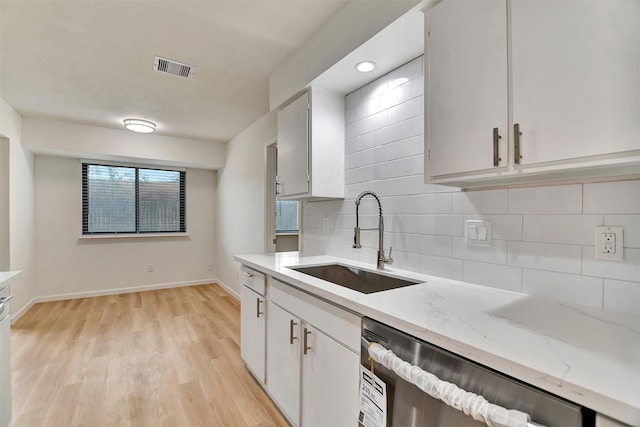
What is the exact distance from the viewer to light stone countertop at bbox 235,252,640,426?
2.00 feet

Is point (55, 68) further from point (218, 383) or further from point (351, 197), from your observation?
point (218, 383)

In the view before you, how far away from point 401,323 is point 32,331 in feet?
13.6

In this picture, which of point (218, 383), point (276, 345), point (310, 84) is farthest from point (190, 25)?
point (218, 383)

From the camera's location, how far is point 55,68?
2.52m

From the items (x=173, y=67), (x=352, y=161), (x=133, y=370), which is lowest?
(x=133, y=370)

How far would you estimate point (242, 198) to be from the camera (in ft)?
14.4

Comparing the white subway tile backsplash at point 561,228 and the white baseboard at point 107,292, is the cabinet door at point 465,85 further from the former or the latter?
the white baseboard at point 107,292

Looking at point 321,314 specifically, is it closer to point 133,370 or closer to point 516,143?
point 516,143

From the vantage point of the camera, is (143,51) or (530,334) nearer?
(530,334)

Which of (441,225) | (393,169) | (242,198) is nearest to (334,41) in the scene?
(393,169)

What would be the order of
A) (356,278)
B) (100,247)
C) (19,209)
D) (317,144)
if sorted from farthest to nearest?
(100,247), (19,209), (317,144), (356,278)

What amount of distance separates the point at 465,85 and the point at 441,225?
2.35 feet

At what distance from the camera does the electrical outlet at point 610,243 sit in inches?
40.7

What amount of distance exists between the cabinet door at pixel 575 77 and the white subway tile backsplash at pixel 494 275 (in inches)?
21.7
